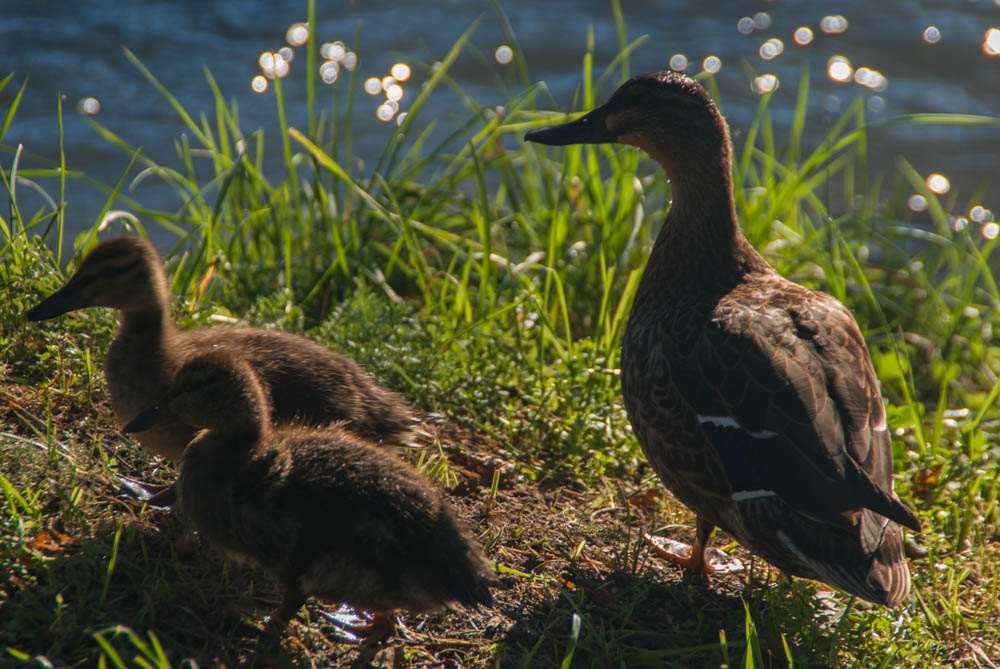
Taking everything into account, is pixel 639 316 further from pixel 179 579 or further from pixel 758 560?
pixel 179 579

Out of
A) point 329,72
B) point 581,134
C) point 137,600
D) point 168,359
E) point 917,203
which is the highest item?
point 581,134

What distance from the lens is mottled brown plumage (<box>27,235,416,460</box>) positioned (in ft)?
13.4

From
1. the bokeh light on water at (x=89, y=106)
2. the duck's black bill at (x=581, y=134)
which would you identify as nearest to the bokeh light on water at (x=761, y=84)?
the bokeh light on water at (x=89, y=106)

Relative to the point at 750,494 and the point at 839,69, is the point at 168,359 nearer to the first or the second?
the point at 750,494

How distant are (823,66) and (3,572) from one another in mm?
8170

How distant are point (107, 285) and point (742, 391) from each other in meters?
2.04

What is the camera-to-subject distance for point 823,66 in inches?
397

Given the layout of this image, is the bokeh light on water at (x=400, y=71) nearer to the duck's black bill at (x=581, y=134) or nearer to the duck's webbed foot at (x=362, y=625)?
the duck's black bill at (x=581, y=134)

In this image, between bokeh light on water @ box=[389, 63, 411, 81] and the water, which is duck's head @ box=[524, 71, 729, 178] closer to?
the water

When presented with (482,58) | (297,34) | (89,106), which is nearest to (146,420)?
(482,58)

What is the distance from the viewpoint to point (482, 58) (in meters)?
8.38

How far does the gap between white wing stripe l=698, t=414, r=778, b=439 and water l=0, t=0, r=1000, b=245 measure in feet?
16.0

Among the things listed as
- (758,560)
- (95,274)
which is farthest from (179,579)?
(758,560)

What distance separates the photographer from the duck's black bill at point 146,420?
3707mm
